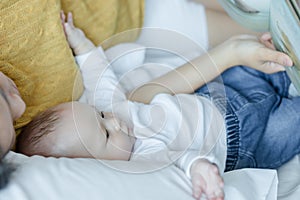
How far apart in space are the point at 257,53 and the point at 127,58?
9.5 inches

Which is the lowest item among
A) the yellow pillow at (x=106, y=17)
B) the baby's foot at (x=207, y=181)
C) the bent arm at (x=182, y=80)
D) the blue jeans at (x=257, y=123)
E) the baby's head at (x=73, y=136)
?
the blue jeans at (x=257, y=123)

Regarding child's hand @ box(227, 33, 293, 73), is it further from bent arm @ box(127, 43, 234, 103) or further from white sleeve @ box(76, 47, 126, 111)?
white sleeve @ box(76, 47, 126, 111)

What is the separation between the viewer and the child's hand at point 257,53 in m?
0.97

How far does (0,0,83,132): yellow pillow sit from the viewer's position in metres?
0.90

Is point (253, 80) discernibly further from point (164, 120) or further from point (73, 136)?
point (73, 136)

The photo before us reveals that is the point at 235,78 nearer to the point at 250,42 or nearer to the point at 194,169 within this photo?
the point at 250,42

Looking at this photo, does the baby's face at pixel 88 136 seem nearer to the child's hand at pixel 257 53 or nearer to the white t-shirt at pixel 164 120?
the white t-shirt at pixel 164 120

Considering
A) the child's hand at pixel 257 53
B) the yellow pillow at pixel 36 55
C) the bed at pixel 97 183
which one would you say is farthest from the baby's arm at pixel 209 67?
the bed at pixel 97 183

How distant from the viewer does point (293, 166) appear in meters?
1.00

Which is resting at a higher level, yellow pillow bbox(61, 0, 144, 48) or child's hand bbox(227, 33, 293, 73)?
yellow pillow bbox(61, 0, 144, 48)

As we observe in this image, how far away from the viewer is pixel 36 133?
862 millimetres

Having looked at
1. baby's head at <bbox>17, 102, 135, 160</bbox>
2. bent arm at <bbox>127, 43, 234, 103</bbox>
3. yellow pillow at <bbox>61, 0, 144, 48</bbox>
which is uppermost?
yellow pillow at <bbox>61, 0, 144, 48</bbox>

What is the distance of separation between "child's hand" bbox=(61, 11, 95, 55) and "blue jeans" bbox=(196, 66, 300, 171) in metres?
0.23

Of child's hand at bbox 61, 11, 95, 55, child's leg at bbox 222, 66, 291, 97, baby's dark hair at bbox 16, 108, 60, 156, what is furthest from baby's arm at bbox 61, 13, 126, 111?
child's leg at bbox 222, 66, 291, 97
